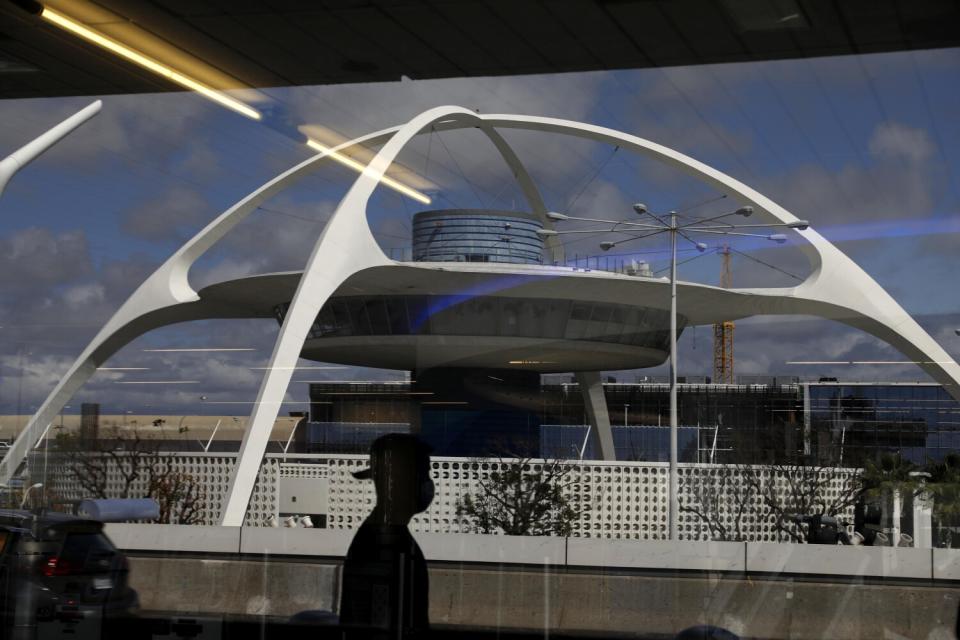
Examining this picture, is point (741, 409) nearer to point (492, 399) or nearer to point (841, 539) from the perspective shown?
point (841, 539)

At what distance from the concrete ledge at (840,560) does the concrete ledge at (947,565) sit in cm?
2

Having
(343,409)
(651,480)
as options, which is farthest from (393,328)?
(651,480)

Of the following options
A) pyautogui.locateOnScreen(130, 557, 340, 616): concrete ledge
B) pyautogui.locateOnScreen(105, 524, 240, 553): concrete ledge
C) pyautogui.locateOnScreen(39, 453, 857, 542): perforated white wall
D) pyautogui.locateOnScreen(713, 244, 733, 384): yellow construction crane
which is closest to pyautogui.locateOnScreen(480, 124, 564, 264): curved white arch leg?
pyautogui.locateOnScreen(713, 244, 733, 384): yellow construction crane

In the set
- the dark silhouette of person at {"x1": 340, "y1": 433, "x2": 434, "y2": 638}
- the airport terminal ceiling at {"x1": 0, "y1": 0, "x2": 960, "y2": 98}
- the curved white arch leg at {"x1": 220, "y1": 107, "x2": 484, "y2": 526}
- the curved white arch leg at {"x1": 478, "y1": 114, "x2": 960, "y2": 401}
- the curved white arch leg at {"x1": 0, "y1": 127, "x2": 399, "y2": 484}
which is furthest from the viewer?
the curved white arch leg at {"x1": 0, "y1": 127, "x2": 399, "y2": 484}

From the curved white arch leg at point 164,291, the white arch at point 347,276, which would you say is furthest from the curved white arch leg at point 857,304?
the curved white arch leg at point 164,291

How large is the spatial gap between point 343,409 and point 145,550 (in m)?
0.83

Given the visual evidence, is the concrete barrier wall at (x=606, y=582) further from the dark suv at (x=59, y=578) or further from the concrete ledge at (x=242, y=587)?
the dark suv at (x=59, y=578)

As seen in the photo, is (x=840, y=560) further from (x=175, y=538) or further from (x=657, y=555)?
(x=175, y=538)

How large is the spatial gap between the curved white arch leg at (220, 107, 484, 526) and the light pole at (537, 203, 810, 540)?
49cm

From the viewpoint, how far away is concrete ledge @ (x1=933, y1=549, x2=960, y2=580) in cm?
240

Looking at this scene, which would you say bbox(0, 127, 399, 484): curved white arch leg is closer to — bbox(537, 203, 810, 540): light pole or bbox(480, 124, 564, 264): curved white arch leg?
bbox(480, 124, 564, 264): curved white arch leg

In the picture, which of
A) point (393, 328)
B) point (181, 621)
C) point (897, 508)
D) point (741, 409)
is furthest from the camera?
point (181, 621)

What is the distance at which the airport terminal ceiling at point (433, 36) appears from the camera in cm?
262

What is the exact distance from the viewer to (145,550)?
126 inches
